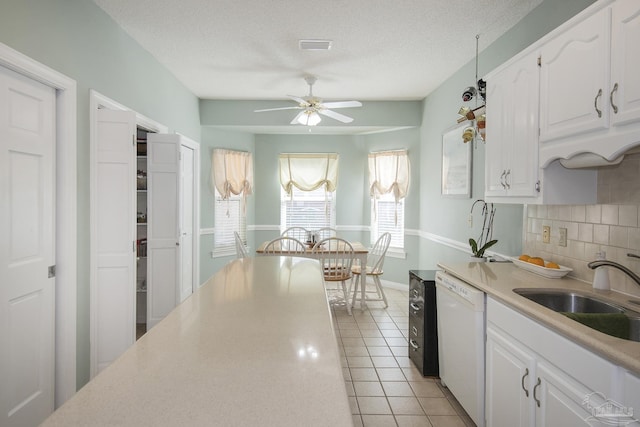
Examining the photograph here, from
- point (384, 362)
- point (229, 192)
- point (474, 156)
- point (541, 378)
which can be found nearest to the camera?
point (541, 378)

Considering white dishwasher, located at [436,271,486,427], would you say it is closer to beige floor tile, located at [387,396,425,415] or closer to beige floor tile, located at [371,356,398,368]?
beige floor tile, located at [387,396,425,415]

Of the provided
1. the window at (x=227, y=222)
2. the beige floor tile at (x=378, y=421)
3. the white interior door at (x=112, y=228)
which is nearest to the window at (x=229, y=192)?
the window at (x=227, y=222)

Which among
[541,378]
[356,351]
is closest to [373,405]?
[356,351]

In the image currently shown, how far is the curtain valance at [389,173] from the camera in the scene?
5930mm

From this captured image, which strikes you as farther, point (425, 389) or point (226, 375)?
point (425, 389)

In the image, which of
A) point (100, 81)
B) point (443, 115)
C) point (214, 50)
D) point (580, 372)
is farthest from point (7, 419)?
point (443, 115)

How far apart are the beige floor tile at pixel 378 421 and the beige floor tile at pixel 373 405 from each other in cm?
5

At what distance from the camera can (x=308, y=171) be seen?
6.57 metres

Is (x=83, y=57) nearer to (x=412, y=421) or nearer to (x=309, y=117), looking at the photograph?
(x=309, y=117)

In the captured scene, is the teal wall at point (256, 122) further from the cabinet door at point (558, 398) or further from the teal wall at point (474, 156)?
the cabinet door at point (558, 398)

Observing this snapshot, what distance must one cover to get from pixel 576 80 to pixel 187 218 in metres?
4.31

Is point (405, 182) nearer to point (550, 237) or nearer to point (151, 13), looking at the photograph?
point (550, 237)

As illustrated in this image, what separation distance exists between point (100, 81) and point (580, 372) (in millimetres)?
3393

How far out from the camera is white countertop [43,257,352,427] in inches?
31.2
